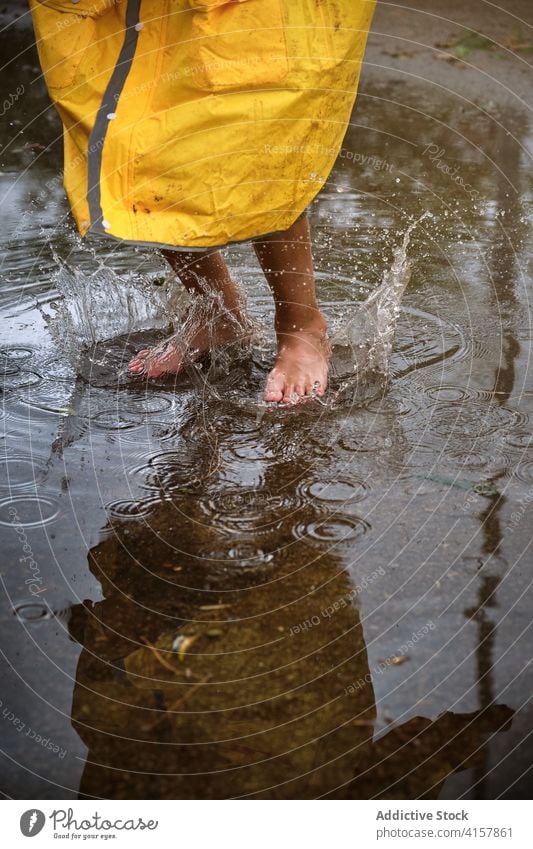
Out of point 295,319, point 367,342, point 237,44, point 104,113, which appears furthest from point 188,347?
point 237,44

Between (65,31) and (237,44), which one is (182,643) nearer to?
(237,44)

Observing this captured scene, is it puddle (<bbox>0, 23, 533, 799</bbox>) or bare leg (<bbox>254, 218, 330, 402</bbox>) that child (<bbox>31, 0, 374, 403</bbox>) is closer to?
bare leg (<bbox>254, 218, 330, 402</bbox>)

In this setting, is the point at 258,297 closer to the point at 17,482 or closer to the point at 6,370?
the point at 6,370

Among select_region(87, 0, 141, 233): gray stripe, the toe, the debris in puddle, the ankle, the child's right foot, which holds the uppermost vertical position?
select_region(87, 0, 141, 233): gray stripe

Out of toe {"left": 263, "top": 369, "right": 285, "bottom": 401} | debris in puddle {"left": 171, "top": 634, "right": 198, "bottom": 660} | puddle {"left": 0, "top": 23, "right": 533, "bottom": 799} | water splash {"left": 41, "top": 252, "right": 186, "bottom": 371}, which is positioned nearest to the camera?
puddle {"left": 0, "top": 23, "right": 533, "bottom": 799}

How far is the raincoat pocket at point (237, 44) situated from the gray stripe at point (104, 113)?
0.15 meters

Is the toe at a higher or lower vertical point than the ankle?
lower

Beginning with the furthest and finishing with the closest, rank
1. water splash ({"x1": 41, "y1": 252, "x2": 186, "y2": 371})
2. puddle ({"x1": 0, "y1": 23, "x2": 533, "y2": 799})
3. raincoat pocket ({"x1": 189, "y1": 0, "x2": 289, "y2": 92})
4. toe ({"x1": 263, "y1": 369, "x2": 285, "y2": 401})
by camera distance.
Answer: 1. water splash ({"x1": 41, "y1": 252, "x2": 186, "y2": 371})
2. toe ({"x1": 263, "y1": 369, "x2": 285, "y2": 401})
3. raincoat pocket ({"x1": 189, "y1": 0, "x2": 289, "y2": 92})
4. puddle ({"x1": 0, "y1": 23, "x2": 533, "y2": 799})

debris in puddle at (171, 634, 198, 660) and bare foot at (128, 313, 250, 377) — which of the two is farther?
bare foot at (128, 313, 250, 377)

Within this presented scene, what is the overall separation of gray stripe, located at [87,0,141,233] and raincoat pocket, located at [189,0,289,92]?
5.8 inches

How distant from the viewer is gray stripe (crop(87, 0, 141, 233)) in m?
1.63

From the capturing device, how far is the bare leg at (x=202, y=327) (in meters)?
1.92

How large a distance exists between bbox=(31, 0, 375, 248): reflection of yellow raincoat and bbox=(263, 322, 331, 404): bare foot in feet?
0.98

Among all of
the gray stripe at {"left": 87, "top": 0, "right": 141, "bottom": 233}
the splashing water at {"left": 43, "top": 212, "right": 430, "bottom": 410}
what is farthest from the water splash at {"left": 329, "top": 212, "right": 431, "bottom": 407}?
the gray stripe at {"left": 87, "top": 0, "right": 141, "bottom": 233}
